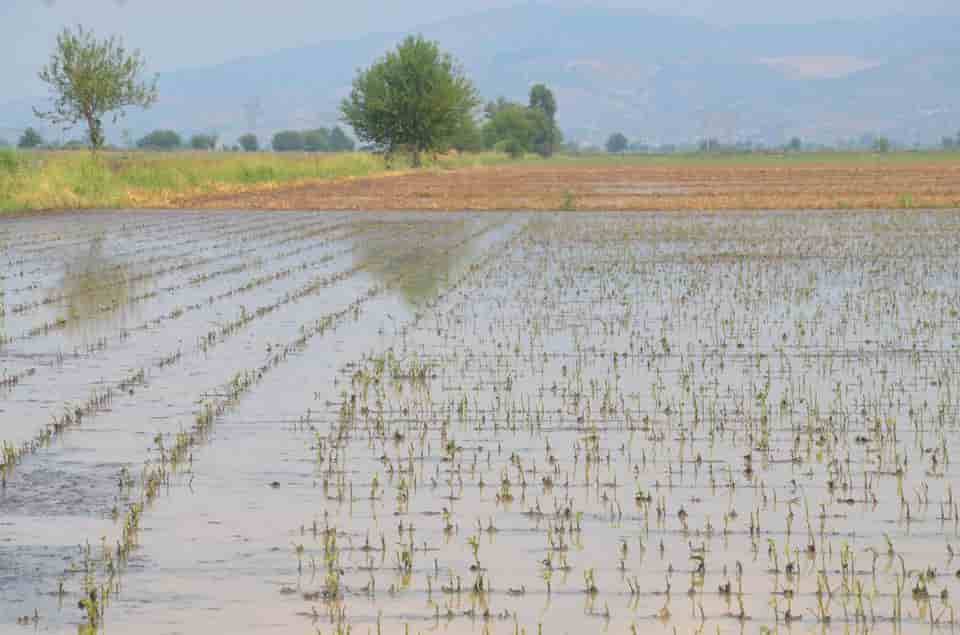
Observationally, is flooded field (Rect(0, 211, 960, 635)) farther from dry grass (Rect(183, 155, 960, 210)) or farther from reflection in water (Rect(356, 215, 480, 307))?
dry grass (Rect(183, 155, 960, 210))

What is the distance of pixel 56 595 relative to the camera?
7.23m

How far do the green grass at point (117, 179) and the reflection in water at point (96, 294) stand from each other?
16884 millimetres

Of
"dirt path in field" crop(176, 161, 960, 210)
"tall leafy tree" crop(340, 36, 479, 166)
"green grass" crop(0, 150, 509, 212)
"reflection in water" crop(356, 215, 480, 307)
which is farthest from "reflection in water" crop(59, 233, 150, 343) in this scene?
"tall leafy tree" crop(340, 36, 479, 166)

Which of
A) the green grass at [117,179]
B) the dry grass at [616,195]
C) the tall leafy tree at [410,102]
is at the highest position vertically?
the tall leafy tree at [410,102]

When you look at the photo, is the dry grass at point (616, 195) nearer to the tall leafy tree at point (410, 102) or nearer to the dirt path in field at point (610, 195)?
the dirt path in field at point (610, 195)

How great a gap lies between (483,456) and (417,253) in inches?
702

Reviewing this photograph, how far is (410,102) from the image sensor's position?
320 feet

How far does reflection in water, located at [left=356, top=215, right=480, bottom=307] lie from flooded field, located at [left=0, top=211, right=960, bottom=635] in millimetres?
565

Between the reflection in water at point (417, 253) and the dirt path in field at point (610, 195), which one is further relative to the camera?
the dirt path in field at point (610, 195)

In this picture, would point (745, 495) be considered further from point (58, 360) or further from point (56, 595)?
point (58, 360)

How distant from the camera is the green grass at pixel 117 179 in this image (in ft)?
143

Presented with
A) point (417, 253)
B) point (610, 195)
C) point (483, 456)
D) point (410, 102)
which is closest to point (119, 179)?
point (610, 195)

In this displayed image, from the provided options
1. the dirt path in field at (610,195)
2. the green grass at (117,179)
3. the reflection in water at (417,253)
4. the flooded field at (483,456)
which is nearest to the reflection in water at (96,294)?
the flooded field at (483,456)

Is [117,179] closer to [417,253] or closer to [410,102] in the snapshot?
[417,253]
